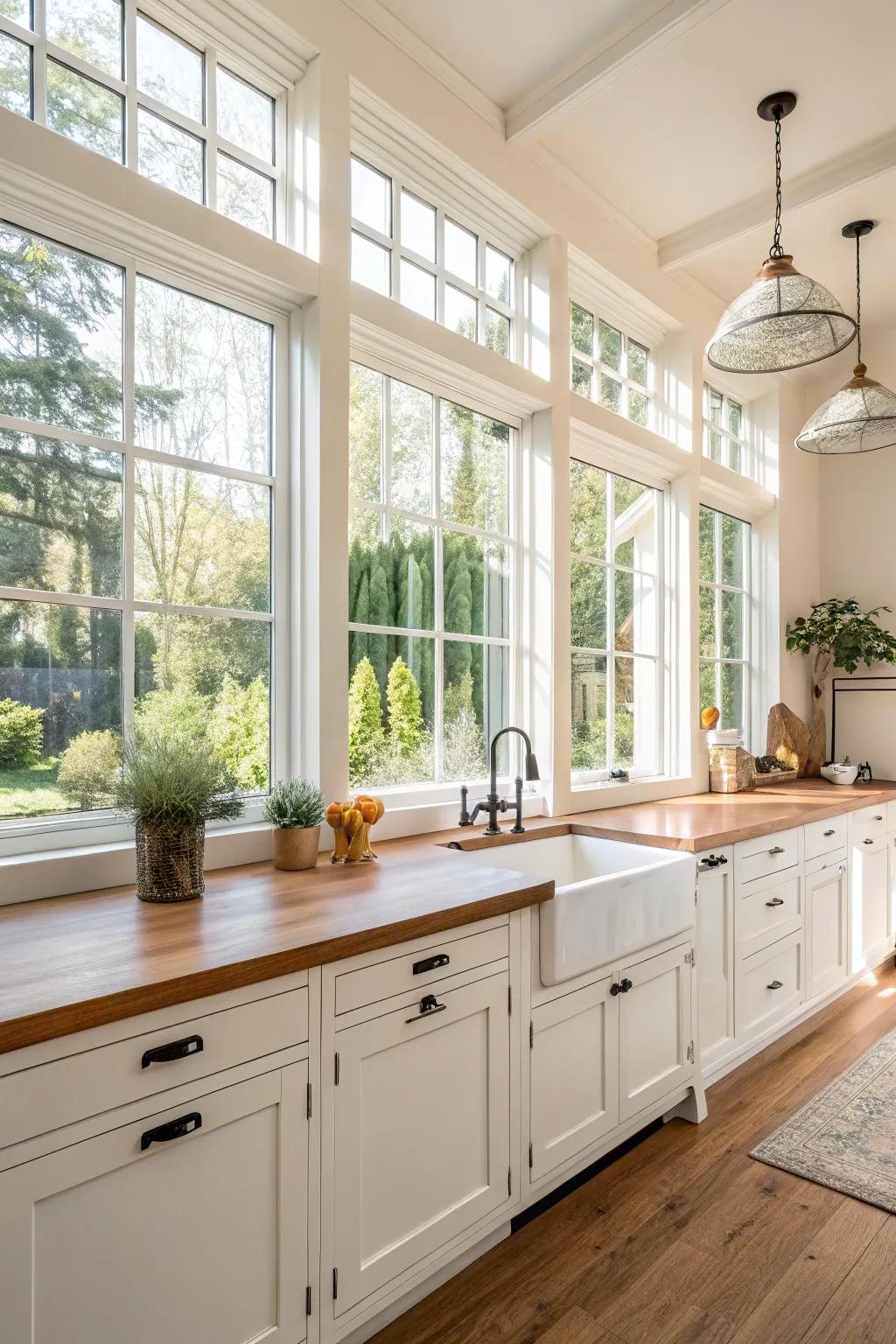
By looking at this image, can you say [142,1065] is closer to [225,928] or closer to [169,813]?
[225,928]

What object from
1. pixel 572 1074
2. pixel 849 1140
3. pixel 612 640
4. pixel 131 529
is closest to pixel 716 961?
pixel 849 1140

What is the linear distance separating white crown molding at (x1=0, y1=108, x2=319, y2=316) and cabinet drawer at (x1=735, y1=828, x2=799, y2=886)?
7.24 ft

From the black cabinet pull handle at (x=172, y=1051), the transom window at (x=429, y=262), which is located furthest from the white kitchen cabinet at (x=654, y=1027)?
the transom window at (x=429, y=262)

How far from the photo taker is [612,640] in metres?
3.52

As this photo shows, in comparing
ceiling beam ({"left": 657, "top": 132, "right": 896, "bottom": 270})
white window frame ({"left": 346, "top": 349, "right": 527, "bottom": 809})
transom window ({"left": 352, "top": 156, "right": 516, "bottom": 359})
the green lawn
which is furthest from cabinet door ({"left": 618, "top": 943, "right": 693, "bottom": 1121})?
ceiling beam ({"left": 657, "top": 132, "right": 896, "bottom": 270})

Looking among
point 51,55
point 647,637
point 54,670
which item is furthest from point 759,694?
point 51,55

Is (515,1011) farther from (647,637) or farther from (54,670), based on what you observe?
(647,637)

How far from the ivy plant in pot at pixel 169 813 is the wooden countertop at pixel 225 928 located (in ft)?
0.17

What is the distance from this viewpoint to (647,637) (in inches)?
148

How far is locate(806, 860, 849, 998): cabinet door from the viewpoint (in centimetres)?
321

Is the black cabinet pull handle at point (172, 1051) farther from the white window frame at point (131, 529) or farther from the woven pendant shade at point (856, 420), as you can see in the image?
the woven pendant shade at point (856, 420)

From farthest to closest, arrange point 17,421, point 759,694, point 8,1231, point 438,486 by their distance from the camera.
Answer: point 759,694 → point 438,486 → point 17,421 → point 8,1231

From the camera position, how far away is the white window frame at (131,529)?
175 cm

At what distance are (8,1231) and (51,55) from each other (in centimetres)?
219
